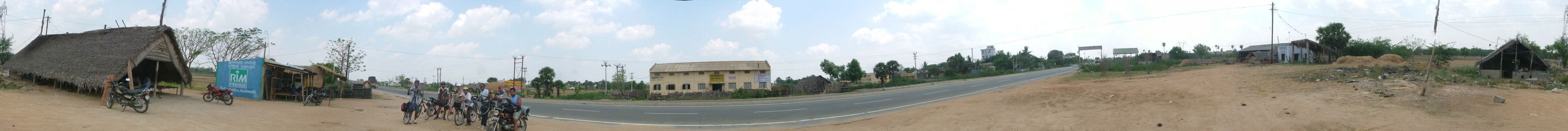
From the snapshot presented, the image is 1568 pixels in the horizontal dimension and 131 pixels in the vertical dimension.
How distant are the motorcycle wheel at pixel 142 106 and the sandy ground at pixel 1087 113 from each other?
0.10 metres

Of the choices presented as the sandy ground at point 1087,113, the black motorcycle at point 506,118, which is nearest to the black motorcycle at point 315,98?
the sandy ground at point 1087,113

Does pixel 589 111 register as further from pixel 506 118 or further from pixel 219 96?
pixel 506 118

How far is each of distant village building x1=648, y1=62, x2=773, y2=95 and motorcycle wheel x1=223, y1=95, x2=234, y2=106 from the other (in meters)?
30.8

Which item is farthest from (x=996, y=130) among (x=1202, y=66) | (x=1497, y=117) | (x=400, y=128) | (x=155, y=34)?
(x=1202, y=66)

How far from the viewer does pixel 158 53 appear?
701 inches

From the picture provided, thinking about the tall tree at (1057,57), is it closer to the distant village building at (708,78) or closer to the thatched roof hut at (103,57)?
the distant village building at (708,78)

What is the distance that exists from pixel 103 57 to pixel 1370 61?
4749 centimetres

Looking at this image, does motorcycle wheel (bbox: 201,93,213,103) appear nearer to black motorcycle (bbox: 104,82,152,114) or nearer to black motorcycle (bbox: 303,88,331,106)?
black motorcycle (bbox: 303,88,331,106)

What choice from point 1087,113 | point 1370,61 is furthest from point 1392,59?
point 1087,113


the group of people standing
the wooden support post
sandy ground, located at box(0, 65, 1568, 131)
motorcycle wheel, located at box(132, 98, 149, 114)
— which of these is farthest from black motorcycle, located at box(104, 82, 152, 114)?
the group of people standing

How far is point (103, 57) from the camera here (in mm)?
16562

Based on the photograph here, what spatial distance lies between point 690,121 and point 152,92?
13.4m

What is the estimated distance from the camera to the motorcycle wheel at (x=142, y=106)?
499 inches

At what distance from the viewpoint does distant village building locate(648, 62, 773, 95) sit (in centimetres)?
4825
